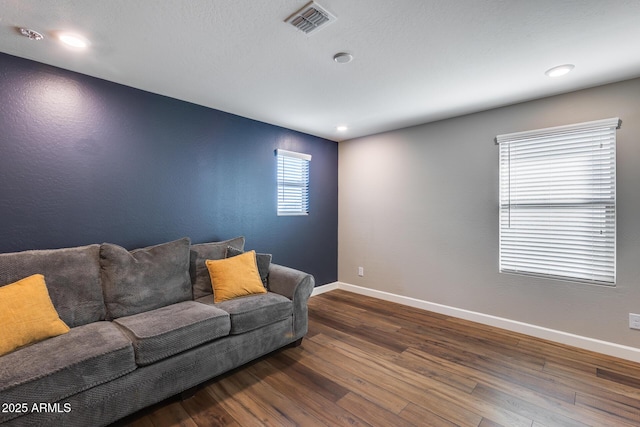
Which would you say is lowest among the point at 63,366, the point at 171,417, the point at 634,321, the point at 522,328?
the point at 171,417

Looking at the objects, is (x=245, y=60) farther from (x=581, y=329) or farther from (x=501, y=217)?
(x=581, y=329)

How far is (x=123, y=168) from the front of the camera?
262cm

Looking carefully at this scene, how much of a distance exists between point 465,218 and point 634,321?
1.60 m

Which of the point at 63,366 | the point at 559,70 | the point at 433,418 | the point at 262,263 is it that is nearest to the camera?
the point at 63,366

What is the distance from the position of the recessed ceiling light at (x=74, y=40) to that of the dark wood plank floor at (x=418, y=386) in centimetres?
249

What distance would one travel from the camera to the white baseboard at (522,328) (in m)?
2.51

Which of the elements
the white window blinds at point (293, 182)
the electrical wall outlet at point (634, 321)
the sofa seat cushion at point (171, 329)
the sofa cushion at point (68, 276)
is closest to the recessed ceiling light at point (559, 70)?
the electrical wall outlet at point (634, 321)

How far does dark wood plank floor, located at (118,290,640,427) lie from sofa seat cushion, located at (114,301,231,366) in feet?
1.30

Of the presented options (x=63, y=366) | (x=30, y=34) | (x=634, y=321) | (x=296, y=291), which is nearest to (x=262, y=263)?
(x=296, y=291)

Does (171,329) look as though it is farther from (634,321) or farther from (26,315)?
(634,321)

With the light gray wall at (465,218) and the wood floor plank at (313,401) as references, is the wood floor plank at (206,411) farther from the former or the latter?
the light gray wall at (465,218)

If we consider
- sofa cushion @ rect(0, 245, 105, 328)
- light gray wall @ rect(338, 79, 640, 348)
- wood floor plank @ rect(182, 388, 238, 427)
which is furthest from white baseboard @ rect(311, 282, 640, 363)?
sofa cushion @ rect(0, 245, 105, 328)

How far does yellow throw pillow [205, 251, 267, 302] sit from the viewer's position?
255cm

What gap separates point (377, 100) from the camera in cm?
297
